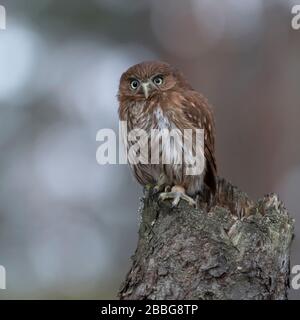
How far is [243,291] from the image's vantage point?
9.02 ft

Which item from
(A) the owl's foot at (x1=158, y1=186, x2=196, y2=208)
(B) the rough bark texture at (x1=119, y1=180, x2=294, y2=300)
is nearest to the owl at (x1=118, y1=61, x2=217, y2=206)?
(A) the owl's foot at (x1=158, y1=186, x2=196, y2=208)

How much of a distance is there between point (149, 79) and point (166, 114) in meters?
0.24

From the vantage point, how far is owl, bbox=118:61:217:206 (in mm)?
3549

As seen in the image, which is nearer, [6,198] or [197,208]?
[197,208]

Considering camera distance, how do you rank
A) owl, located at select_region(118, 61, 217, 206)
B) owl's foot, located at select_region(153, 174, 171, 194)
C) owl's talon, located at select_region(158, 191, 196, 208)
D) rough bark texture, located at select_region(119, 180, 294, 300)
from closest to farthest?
rough bark texture, located at select_region(119, 180, 294, 300)
owl's talon, located at select_region(158, 191, 196, 208)
owl's foot, located at select_region(153, 174, 171, 194)
owl, located at select_region(118, 61, 217, 206)

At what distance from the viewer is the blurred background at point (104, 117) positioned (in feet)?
19.7

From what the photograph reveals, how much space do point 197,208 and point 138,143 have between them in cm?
72

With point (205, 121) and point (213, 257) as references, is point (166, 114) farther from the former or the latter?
point (213, 257)

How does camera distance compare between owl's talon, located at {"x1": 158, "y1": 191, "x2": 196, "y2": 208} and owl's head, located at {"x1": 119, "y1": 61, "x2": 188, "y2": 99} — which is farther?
owl's head, located at {"x1": 119, "y1": 61, "x2": 188, "y2": 99}

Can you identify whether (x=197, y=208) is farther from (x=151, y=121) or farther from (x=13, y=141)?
(x=13, y=141)

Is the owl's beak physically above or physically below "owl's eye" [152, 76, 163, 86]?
below

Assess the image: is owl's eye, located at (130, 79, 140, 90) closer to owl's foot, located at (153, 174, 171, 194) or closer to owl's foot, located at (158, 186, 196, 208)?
owl's foot, located at (153, 174, 171, 194)

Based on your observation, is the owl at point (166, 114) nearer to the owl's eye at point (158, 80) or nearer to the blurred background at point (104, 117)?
the owl's eye at point (158, 80)
